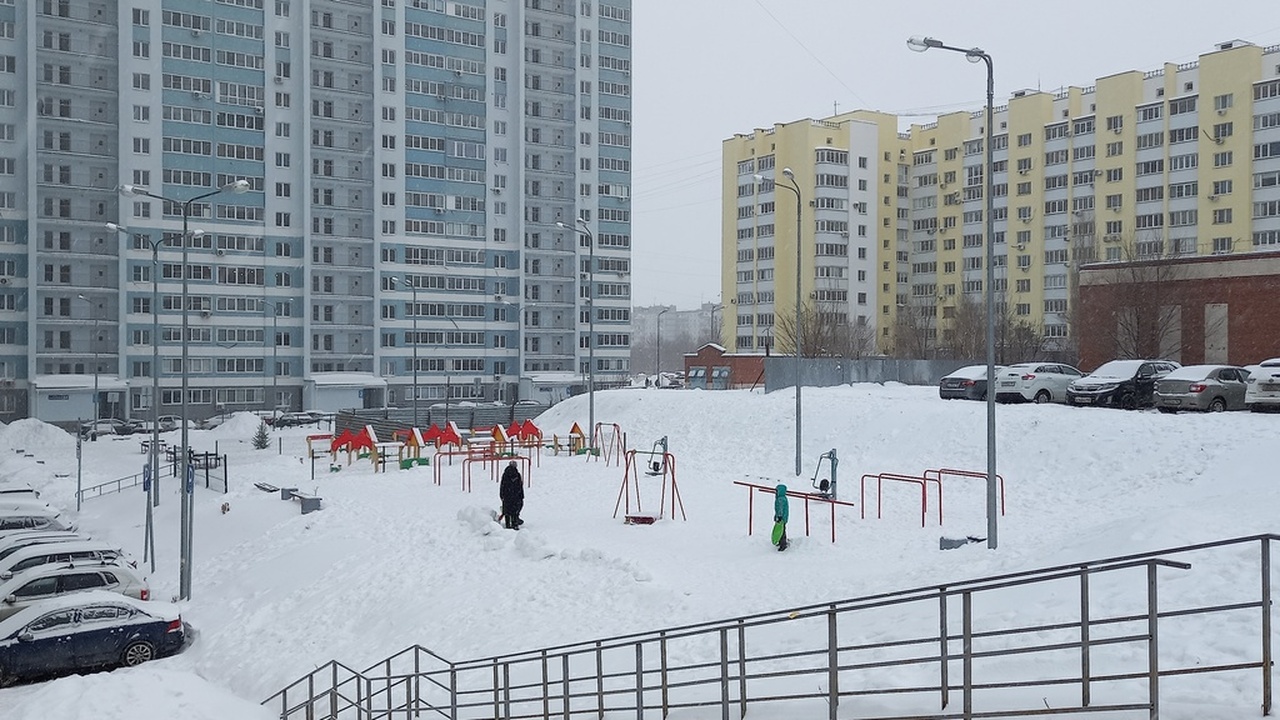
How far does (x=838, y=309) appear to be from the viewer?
87.4 metres

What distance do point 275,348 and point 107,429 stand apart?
11.1m

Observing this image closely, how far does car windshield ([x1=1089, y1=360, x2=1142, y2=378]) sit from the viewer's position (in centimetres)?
2825

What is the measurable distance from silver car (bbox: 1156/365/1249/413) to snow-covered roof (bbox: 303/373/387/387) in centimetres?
5553

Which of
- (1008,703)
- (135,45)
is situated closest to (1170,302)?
(1008,703)

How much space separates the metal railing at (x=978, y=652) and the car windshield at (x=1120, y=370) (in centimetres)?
2023

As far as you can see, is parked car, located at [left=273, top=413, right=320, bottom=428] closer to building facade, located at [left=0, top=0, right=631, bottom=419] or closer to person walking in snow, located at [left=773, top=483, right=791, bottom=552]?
building facade, located at [left=0, top=0, right=631, bottom=419]

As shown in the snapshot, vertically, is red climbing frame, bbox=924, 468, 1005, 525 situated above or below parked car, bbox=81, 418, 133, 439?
above

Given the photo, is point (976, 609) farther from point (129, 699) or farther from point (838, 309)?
point (838, 309)

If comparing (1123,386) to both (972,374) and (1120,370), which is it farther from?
(972,374)

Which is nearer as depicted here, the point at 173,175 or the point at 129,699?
the point at 129,699

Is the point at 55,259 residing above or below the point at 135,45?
below

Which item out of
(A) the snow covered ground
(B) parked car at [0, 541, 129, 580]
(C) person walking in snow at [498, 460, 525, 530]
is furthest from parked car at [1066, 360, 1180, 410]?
(B) parked car at [0, 541, 129, 580]

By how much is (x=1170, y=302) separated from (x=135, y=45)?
2430 inches

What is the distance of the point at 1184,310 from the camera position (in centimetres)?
3553
